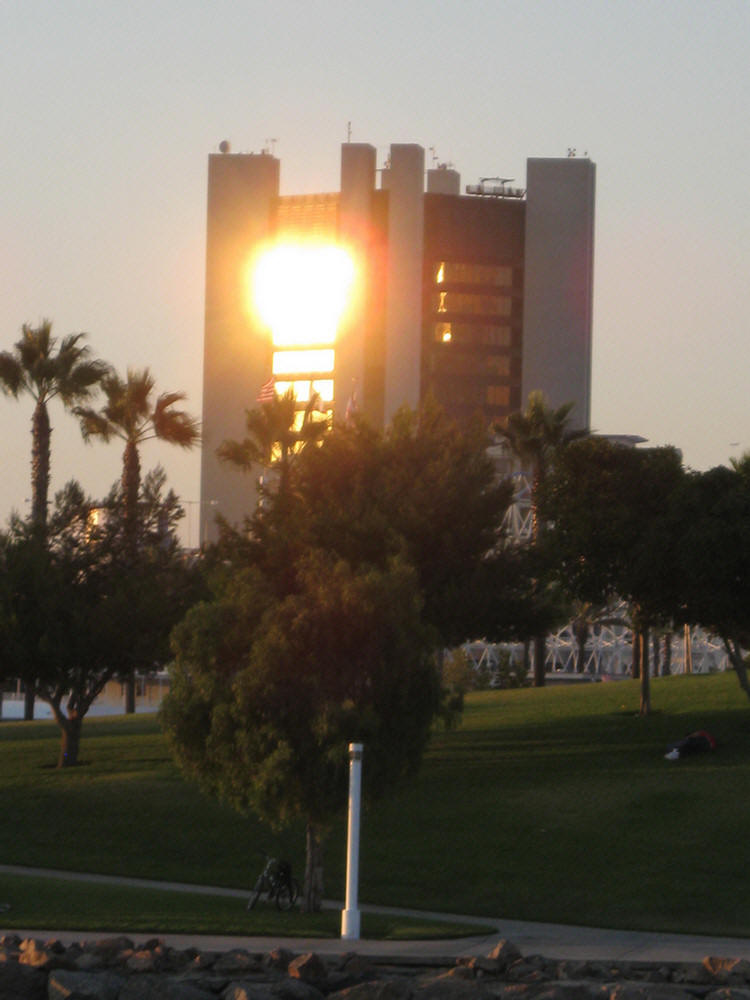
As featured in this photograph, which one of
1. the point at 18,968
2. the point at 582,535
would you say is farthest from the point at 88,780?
the point at 18,968

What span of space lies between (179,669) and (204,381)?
157997mm

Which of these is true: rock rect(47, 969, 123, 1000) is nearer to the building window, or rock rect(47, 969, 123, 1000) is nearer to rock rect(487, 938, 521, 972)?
rock rect(487, 938, 521, 972)

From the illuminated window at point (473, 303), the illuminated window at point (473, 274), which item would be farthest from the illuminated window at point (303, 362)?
the illuminated window at point (473, 274)

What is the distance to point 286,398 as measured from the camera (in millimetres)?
65062

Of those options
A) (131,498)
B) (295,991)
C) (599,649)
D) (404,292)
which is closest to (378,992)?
(295,991)

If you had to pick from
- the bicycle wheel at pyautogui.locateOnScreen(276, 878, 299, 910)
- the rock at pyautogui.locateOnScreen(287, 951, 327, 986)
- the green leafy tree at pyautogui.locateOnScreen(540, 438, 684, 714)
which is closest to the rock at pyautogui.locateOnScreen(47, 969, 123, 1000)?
the rock at pyautogui.locateOnScreen(287, 951, 327, 986)

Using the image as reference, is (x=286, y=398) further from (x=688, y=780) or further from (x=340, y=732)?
(x=340, y=732)

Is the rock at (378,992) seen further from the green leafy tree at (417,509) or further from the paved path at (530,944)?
the green leafy tree at (417,509)

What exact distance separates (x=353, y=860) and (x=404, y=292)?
159 m

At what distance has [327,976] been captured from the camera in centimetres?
1627

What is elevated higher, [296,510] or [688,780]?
[296,510]

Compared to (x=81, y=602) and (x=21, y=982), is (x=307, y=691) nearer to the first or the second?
(x=21, y=982)

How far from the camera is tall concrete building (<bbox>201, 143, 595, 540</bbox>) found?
567 feet

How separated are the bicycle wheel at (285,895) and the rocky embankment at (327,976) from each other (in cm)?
715
